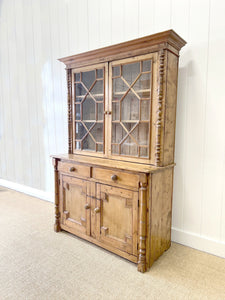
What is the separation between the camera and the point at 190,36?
6.12 feet

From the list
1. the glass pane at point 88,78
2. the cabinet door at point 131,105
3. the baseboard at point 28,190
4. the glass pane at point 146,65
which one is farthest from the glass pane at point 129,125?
the baseboard at point 28,190

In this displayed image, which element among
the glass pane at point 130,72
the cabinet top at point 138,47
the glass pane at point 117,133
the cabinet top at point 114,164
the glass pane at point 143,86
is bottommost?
the cabinet top at point 114,164

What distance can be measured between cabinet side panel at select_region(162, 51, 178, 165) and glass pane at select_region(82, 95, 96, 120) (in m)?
0.73

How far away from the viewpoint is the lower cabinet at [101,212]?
1.71 metres

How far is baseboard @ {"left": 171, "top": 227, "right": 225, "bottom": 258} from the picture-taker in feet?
6.12

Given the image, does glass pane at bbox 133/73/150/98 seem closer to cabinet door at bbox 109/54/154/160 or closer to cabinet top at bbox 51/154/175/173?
cabinet door at bbox 109/54/154/160

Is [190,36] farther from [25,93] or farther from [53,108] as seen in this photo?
[25,93]

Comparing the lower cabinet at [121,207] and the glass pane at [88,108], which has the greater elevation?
the glass pane at [88,108]

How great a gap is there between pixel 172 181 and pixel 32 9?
3089 millimetres

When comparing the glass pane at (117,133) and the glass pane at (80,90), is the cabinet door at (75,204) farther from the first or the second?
the glass pane at (80,90)

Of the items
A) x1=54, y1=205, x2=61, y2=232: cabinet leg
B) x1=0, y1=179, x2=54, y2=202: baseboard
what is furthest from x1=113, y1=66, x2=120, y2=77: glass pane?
x1=0, y1=179, x2=54, y2=202: baseboard

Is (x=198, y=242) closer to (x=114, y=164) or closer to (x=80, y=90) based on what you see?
(x=114, y=164)

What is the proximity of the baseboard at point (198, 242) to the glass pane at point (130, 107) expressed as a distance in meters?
1.20

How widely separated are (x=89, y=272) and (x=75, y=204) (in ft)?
2.12
